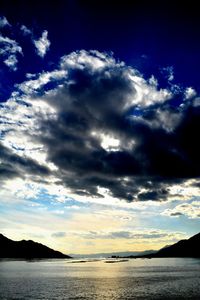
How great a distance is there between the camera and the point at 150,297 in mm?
59031

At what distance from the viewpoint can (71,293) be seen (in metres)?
67.3

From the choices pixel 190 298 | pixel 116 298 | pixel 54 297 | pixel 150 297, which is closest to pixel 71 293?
pixel 54 297

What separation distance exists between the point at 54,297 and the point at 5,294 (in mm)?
12004

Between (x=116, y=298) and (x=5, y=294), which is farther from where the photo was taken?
(x=5, y=294)

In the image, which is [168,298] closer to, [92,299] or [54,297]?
[92,299]

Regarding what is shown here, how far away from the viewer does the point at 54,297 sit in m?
60.9

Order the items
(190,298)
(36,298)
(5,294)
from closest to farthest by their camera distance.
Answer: (190,298) < (36,298) < (5,294)

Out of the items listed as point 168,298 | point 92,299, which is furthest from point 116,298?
point 168,298

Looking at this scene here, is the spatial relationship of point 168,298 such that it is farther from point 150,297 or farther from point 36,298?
point 36,298

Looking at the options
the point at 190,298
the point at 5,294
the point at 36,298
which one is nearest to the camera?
the point at 190,298

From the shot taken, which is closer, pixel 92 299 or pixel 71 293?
pixel 92 299

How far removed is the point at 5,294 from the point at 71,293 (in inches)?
551

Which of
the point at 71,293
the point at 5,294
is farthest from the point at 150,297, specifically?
the point at 5,294

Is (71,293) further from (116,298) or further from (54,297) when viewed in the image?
(116,298)
